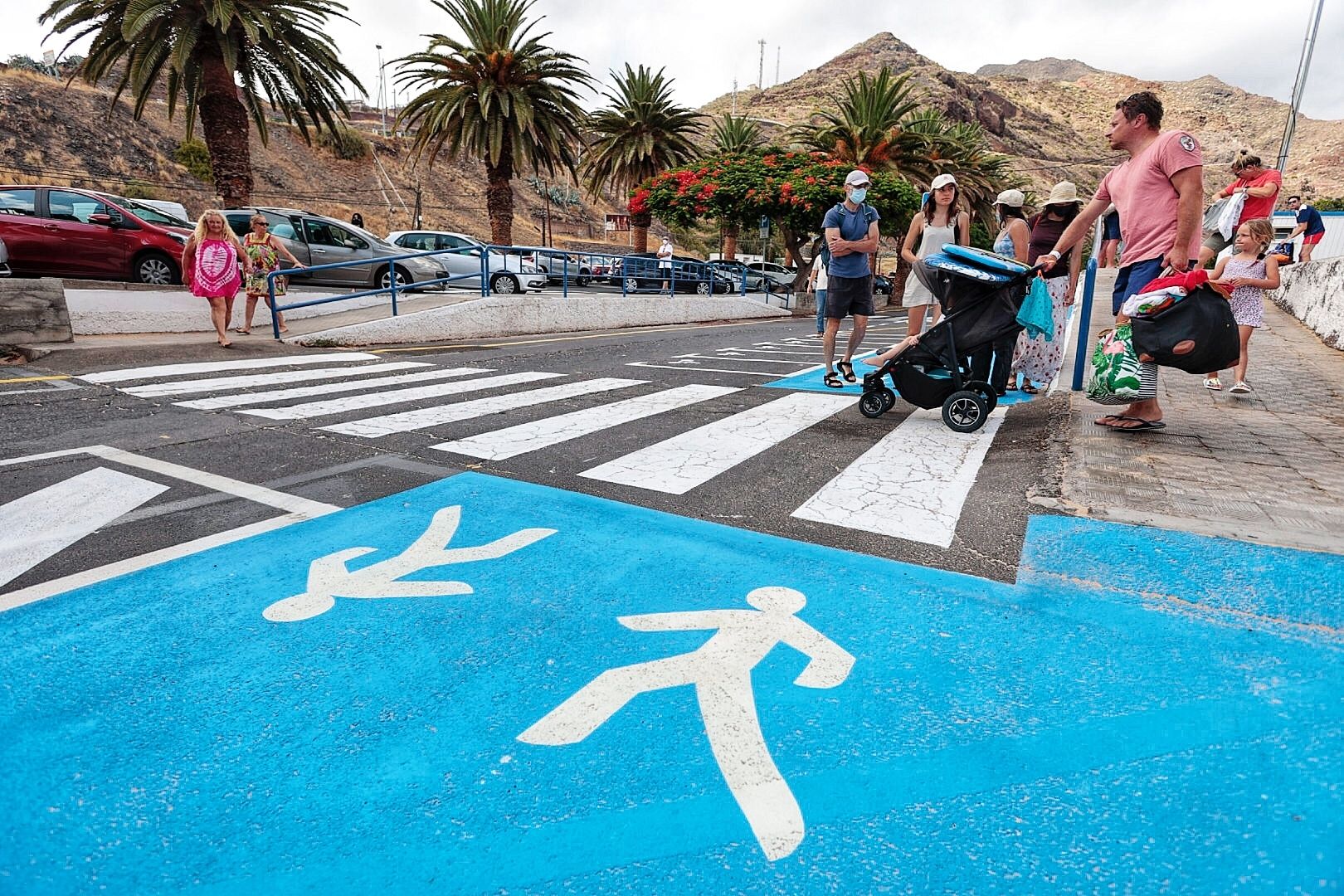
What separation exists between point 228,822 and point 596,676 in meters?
0.93

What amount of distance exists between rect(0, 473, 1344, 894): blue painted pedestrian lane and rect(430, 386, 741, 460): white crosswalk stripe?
1749 mm

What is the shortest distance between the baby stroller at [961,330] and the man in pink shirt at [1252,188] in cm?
263

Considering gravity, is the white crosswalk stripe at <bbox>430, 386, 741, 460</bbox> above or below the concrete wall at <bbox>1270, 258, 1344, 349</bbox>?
below

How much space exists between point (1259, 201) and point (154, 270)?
571 inches

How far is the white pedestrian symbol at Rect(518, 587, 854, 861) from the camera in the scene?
1.63 metres

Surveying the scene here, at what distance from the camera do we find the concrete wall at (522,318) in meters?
11.0

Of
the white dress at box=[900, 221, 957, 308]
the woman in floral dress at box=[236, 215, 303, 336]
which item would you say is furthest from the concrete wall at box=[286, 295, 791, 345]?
the white dress at box=[900, 221, 957, 308]

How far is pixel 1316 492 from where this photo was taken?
348 cm

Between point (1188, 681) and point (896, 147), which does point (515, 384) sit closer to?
point (1188, 681)

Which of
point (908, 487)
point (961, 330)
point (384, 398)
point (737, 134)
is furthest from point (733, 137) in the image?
point (908, 487)

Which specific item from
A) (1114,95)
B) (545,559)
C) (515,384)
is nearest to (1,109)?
(515,384)

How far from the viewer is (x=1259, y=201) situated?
6191mm

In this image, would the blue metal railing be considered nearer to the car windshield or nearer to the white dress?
the white dress

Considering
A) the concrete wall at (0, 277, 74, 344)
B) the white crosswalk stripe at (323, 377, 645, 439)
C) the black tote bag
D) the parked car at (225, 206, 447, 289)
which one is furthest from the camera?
→ the parked car at (225, 206, 447, 289)
